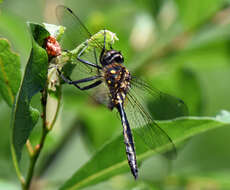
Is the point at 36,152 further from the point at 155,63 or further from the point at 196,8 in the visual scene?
the point at 196,8

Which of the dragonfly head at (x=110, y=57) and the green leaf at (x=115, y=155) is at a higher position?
the dragonfly head at (x=110, y=57)

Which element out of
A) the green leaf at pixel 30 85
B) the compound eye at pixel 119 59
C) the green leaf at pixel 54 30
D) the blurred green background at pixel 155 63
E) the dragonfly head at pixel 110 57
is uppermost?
the green leaf at pixel 54 30

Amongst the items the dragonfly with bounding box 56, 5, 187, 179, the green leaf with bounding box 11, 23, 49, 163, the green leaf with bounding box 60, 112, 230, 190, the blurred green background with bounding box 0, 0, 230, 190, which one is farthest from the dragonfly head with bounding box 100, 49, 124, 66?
the green leaf with bounding box 11, 23, 49, 163

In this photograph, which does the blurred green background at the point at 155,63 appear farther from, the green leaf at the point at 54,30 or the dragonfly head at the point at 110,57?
the green leaf at the point at 54,30

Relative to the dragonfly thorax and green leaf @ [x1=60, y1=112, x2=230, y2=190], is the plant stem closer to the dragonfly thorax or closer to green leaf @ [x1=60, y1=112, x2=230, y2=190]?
green leaf @ [x1=60, y1=112, x2=230, y2=190]

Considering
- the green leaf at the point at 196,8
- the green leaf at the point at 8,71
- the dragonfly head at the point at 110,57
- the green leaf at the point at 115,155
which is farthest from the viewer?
the green leaf at the point at 196,8

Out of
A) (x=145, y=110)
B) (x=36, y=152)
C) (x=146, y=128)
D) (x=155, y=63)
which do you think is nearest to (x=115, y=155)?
(x=146, y=128)

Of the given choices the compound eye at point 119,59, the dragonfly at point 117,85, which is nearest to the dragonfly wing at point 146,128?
the dragonfly at point 117,85

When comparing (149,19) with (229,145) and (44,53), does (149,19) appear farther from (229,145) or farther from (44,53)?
(44,53)

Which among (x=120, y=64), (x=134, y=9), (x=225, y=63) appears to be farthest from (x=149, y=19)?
(x=120, y=64)
